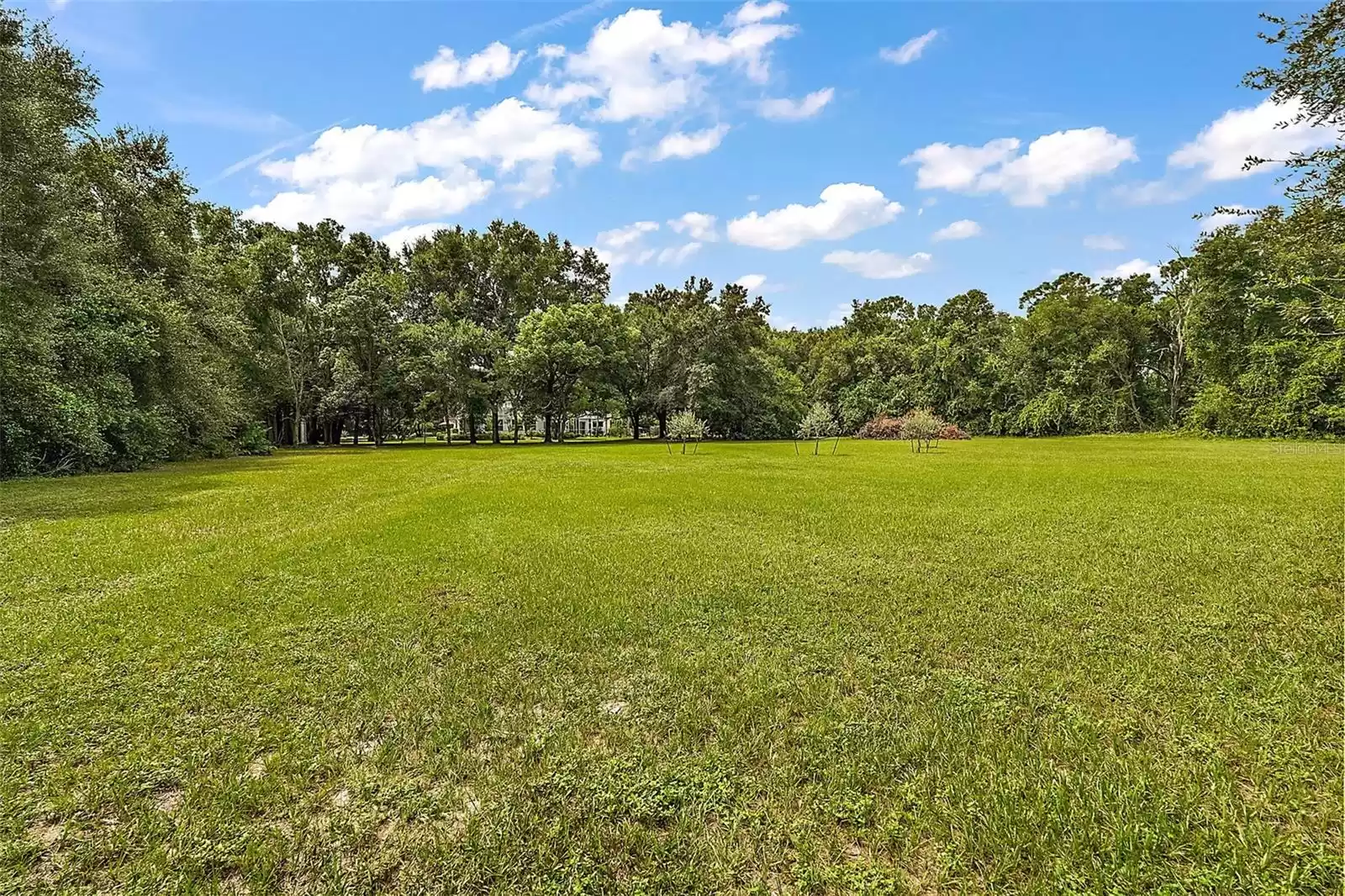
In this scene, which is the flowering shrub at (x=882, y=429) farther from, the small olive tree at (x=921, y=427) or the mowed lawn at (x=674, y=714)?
the mowed lawn at (x=674, y=714)

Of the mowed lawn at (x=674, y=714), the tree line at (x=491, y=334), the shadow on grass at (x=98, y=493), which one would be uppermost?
the tree line at (x=491, y=334)

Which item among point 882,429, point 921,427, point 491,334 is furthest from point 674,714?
point 882,429

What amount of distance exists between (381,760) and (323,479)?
49.1ft

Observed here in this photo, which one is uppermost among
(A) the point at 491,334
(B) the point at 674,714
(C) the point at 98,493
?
(A) the point at 491,334

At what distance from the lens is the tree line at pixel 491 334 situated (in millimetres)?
14594

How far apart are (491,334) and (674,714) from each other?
124 feet

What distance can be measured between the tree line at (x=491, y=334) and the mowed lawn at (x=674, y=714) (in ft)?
15.0

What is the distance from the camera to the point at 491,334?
127 feet

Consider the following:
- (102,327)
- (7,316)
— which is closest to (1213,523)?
(7,316)

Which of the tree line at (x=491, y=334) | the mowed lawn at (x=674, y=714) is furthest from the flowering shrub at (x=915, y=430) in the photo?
the mowed lawn at (x=674, y=714)

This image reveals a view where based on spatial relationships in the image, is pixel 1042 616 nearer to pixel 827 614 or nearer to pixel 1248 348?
pixel 827 614

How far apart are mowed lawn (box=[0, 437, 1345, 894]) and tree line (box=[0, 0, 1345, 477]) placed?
4572 mm

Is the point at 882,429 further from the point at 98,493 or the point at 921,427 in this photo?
the point at 98,493

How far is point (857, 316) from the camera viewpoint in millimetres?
63156
